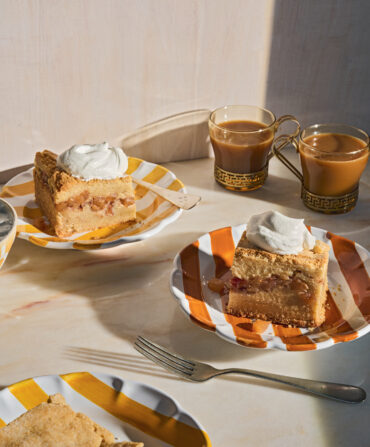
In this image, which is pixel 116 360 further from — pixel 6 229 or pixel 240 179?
pixel 240 179

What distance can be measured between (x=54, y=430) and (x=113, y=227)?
774mm

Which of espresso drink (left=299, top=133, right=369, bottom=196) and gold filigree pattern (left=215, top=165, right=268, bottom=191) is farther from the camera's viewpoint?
gold filigree pattern (left=215, top=165, right=268, bottom=191)

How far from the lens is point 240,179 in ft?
5.53

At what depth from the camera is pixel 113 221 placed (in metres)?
1.52

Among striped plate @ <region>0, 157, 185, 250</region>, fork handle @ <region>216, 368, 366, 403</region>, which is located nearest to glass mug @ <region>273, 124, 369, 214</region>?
striped plate @ <region>0, 157, 185, 250</region>

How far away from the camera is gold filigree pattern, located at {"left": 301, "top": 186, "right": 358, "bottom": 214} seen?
1.58 meters

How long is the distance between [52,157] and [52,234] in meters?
0.22

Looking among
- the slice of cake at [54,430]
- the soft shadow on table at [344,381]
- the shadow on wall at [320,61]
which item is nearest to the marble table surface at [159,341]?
the soft shadow on table at [344,381]

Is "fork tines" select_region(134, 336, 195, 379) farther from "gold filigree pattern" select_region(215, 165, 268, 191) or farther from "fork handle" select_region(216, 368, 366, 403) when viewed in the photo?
"gold filigree pattern" select_region(215, 165, 268, 191)

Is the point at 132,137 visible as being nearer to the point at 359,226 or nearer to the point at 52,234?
the point at 52,234

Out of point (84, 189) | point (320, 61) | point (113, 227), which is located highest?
point (320, 61)

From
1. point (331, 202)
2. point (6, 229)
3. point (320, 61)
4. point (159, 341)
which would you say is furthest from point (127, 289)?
point (320, 61)

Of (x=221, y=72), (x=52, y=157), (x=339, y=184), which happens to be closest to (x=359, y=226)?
(x=339, y=184)

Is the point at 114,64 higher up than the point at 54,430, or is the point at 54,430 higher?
the point at 114,64
